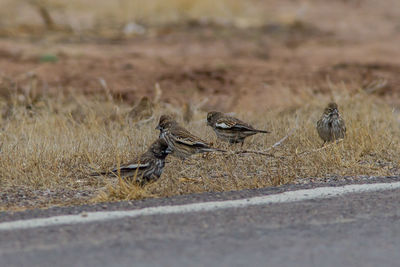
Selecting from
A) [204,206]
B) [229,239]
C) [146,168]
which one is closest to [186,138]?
[146,168]

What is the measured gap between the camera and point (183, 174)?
7730 millimetres

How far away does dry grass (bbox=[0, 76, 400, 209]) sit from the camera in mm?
7176

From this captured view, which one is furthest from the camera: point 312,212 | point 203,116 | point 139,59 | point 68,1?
point 68,1

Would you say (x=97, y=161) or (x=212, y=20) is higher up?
(x=212, y=20)

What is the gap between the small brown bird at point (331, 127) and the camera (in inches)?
365

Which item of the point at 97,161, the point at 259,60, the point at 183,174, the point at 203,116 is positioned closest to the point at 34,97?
the point at 203,116

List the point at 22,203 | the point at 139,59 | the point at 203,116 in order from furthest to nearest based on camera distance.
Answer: the point at 139,59
the point at 203,116
the point at 22,203

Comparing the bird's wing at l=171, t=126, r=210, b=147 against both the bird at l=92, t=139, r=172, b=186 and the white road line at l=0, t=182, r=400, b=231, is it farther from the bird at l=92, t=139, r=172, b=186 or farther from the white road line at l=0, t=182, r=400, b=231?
the white road line at l=0, t=182, r=400, b=231

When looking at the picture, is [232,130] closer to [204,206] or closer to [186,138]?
[186,138]

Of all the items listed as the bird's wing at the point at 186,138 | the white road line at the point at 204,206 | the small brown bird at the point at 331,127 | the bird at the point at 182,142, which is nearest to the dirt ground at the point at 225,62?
the small brown bird at the point at 331,127

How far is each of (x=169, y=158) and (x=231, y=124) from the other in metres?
1.00

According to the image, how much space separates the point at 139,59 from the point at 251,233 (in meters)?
12.7

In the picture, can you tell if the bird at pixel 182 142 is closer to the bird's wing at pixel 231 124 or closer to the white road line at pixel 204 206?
the bird's wing at pixel 231 124

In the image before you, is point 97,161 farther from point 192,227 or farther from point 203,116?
point 203,116
